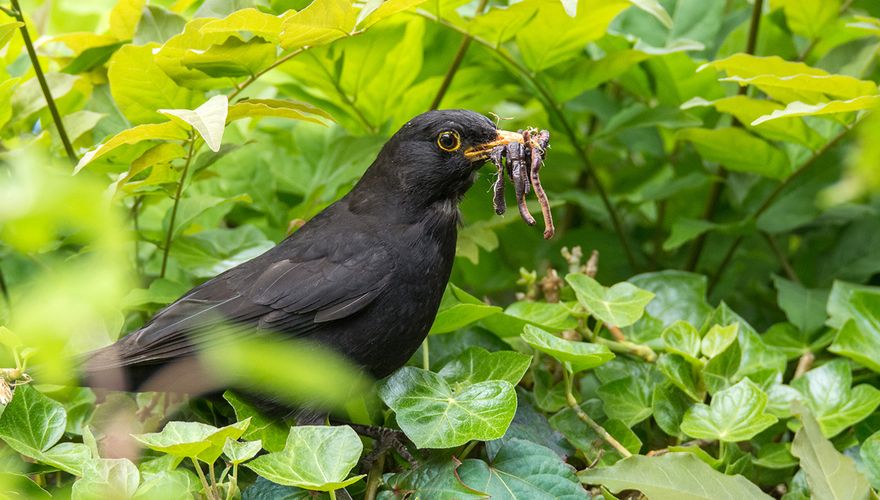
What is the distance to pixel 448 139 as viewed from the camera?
87.6 inches

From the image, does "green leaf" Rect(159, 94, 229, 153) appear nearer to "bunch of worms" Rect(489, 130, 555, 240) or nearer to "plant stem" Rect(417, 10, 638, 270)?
"bunch of worms" Rect(489, 130, 555, 240)

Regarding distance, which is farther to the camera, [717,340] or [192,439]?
[717,340]

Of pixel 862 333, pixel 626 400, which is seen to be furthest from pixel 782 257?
pixel 626 400

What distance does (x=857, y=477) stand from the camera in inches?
67.6

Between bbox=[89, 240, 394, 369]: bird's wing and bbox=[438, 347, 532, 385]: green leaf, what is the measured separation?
0.76 ft

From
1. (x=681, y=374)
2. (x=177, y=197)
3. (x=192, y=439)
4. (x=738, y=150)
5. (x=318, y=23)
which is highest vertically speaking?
(x=318, y=23)

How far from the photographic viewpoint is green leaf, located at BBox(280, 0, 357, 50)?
185 centimetres

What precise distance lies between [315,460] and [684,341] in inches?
35.6

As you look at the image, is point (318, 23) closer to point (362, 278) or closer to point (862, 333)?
point (362, 278)

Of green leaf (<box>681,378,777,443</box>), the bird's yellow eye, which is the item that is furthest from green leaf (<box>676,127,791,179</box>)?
green leaf (<box>681,378,777,443</box>)

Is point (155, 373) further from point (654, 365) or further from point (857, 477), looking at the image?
point (857, 477)

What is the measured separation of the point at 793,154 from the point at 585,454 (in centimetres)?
119

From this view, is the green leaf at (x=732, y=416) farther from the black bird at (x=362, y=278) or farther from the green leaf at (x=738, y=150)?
the green leaf at (x=738, y=150)

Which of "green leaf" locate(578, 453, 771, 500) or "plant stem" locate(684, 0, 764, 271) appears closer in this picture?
"green leaf" locate(578, 453, 771, 500)
